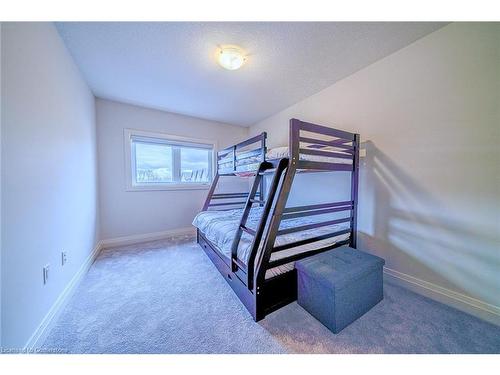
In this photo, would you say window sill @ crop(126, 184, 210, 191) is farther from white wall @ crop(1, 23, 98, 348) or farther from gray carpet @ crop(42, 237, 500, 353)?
gray carpet @ crop(42, 237, 500, 353)

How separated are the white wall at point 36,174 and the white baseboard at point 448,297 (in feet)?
9.82

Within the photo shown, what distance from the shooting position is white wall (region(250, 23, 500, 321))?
132 centimetres

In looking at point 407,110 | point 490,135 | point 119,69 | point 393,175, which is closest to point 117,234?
point 119,69

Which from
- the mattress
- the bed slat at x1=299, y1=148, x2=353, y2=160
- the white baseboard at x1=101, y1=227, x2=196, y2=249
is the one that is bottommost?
the white baseboard at x1=101, y1=227, x2=196, y2=249

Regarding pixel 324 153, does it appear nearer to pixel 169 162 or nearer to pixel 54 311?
pixel 54 311

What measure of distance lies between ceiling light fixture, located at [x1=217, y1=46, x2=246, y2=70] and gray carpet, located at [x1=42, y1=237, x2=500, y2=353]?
2333 mm

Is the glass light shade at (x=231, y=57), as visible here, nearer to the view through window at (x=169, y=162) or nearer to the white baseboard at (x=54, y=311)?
the view through window at (x=169, y=162)

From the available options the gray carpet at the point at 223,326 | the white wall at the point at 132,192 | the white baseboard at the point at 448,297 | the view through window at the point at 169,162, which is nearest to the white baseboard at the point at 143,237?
the white wall at the point at 132,192

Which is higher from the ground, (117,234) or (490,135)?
(490,135)

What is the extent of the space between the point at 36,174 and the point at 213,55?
1.80 meters

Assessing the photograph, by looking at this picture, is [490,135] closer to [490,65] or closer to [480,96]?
[480,96]

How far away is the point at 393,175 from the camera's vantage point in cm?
180

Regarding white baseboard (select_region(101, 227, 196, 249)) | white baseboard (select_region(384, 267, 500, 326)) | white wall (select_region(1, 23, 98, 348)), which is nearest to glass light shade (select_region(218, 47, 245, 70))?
white wall (select_region(1, 23, 98, 348))
